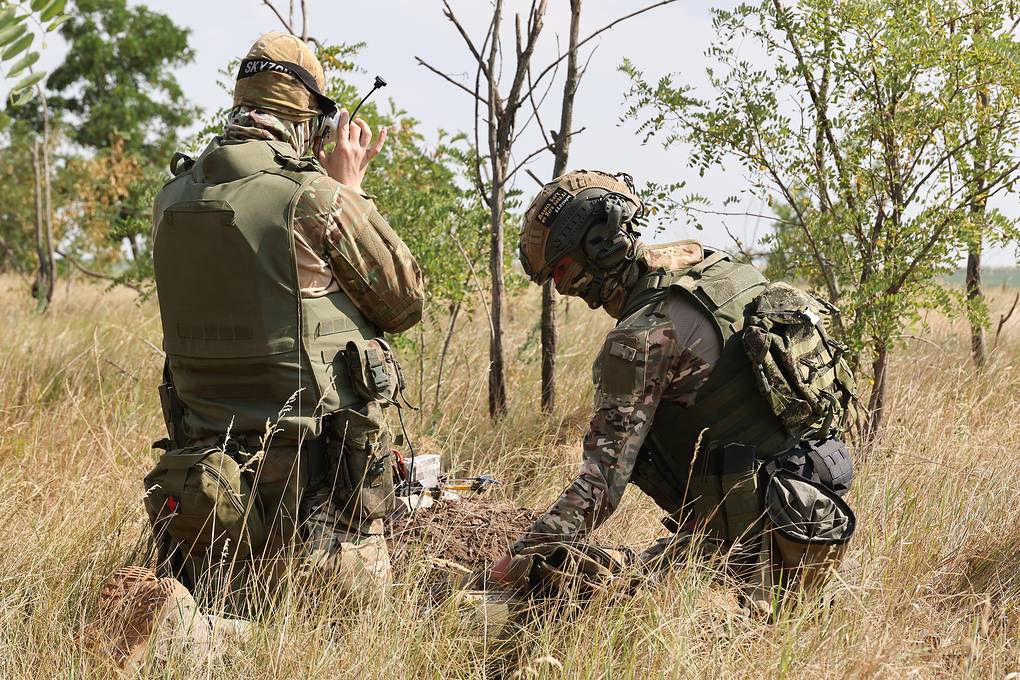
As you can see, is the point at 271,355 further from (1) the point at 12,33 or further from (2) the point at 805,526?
(2) the point at 805,526

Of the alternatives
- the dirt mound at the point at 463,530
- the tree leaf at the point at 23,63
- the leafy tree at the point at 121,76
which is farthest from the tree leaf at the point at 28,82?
the leafy tree at the point at 121,76

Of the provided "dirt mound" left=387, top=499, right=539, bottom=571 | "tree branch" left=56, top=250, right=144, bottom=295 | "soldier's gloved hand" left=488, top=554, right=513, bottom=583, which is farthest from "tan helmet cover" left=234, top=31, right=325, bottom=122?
"tree branch" left=56, top=250, right=144, bottom=295

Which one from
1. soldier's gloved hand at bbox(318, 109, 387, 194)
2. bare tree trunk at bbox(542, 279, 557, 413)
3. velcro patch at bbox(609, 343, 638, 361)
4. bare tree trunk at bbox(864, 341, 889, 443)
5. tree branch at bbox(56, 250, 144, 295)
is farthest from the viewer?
tree branch at bbox(56, 250, 144, 295)

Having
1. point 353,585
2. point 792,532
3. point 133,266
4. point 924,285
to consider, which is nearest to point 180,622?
point 353,585

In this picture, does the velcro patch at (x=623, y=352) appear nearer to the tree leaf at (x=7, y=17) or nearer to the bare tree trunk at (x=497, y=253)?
the tree leaf at (x=7, y=17)

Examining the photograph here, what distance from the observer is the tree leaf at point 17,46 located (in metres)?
1.51

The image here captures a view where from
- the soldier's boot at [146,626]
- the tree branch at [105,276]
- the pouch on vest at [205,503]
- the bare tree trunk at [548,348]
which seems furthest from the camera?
the tree branch at [105,276]

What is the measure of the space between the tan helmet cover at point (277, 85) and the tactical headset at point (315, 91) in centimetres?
2

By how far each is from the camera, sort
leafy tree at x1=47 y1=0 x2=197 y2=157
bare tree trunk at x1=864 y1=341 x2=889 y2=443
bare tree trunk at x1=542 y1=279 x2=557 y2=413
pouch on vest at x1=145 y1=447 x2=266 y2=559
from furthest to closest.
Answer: leafy tree at x1=47 y1=0 x2=197 y2=157
bare tree trunk at x1=542 y1=279 x2=557 y2=413
bare tree trunk at x1=864 y1=341 x2=889 y2=443
pouch on vest at x1=145 y1=447 x2=266 y2=559

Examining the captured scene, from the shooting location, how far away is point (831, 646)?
2.59 m

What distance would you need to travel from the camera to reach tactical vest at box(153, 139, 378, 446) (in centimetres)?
288

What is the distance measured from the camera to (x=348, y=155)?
3.26 m

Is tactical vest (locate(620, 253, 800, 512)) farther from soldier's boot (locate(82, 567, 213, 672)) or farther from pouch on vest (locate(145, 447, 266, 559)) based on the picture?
soldier's boot (locate(82, 567, 213, 672))

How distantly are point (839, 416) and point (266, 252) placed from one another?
1.85m
